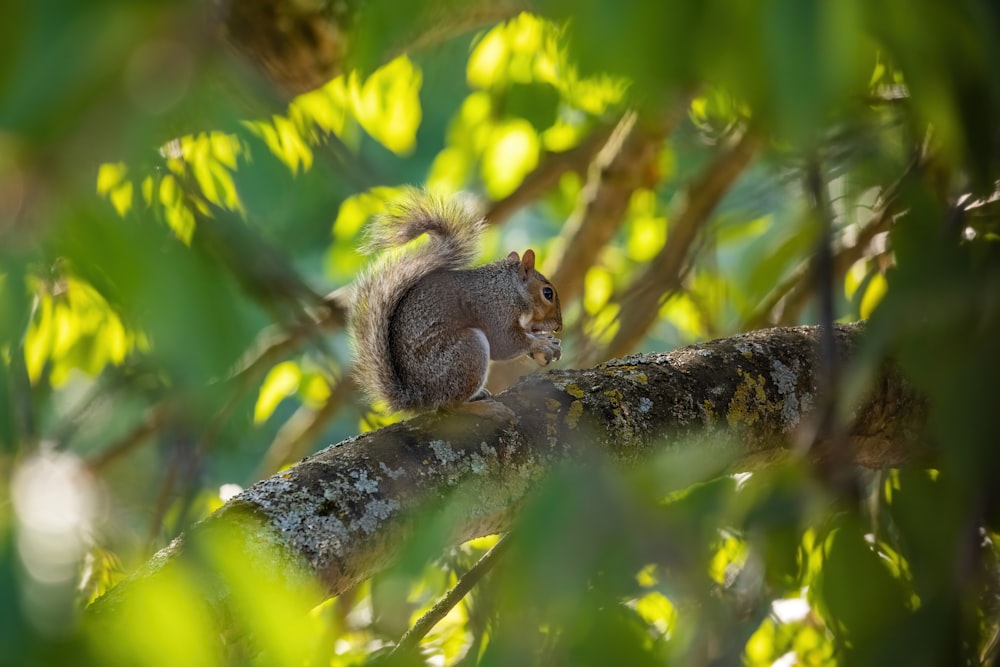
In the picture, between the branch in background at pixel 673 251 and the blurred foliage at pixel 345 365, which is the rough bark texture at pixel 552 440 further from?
the branch in background at pixel 673 251

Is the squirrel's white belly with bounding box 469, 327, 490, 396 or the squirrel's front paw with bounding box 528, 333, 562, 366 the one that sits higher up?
the squirrel's white belly with bounding box 469, 327, 490, 396

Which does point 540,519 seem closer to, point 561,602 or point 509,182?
point 561,602

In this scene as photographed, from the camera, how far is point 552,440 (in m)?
1.29

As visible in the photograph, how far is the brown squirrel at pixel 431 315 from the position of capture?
5.90 ft

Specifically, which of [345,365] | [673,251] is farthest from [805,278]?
[345,365]

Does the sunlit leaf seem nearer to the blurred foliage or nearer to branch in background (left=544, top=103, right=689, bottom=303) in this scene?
branch in background (left=544, top=103, right=689, bottom=303)

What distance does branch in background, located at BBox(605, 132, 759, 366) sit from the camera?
2.05m

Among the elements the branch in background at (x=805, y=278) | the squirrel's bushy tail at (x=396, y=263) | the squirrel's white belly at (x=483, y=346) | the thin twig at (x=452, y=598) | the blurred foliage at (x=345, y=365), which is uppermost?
the blurred foliage at (x=345, y=365)

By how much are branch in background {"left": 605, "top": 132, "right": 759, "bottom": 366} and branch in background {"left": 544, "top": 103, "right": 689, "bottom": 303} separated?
189mm

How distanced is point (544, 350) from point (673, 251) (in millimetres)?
398

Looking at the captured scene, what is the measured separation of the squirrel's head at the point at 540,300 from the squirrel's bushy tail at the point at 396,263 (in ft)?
0.69

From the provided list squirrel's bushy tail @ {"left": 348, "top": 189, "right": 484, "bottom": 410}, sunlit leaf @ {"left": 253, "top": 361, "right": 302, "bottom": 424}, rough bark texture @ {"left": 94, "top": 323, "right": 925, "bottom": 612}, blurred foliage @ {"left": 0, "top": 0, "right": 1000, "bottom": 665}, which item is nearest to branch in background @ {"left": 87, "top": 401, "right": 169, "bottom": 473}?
sunlit leaf @ {"left": 253, "top": 361, "right": 302, "bottom": 424}

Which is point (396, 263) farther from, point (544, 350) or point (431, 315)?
point (544, 350)

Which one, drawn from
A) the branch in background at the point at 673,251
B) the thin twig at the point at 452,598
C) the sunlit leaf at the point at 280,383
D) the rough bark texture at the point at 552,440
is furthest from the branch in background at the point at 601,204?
the thin twig at the point at 452,598
